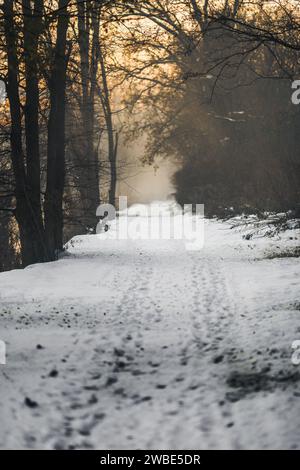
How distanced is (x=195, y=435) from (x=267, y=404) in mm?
876

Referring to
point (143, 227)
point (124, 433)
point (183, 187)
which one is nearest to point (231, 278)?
point (124, 433)

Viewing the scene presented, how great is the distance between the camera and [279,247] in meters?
13.8

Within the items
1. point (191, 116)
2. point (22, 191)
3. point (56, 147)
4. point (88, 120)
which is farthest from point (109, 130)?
point (22, 191)

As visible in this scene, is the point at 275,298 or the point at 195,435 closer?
the point at 195,435

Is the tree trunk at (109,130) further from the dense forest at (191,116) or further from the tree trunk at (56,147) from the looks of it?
the tree trunk at (56,147)

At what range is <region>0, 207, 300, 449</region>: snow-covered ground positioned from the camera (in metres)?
4.49

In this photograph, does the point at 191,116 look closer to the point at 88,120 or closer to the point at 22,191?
the point at 88,120

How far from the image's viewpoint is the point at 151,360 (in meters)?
6.04

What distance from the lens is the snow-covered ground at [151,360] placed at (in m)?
4.49

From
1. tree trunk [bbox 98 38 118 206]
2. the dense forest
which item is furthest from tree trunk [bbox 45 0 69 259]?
tree trunk [bbox 98 38 118 206]

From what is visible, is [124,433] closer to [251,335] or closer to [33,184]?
[251,335]

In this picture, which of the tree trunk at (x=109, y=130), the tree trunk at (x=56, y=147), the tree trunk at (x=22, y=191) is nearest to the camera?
the tree trunk at (x=22, y=191)

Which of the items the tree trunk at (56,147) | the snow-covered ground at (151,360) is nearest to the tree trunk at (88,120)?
the tree trunk at (56,147)
